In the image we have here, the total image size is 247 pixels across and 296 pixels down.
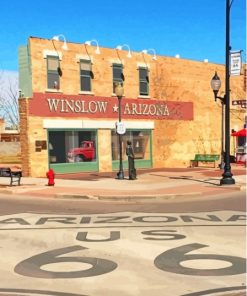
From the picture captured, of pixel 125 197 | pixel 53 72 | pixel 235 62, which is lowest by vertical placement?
pixel 125 197

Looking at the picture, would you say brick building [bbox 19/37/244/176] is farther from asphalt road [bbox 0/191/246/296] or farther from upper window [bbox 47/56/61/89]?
asphalt road [bbox 0/191/246/296]

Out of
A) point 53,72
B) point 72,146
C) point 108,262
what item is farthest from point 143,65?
point 108,262

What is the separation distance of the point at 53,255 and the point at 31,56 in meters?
18.5

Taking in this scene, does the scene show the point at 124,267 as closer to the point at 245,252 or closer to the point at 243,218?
the point at 245,252

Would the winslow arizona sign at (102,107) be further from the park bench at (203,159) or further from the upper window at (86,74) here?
the park bench at (203,159)

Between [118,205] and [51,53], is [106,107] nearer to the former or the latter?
[51,53]

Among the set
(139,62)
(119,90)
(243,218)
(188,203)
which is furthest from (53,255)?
(139,62)

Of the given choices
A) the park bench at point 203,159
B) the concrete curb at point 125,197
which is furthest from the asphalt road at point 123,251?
the park bench at point 203,159

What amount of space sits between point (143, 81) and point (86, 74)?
14.1ft

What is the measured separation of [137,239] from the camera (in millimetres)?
9102

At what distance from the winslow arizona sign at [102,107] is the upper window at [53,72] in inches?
22.0

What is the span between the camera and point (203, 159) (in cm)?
3177

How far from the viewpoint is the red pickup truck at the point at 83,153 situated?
27156 millimetres

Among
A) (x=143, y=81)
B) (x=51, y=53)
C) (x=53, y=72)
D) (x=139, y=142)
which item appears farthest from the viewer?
(x=139, y=142)
